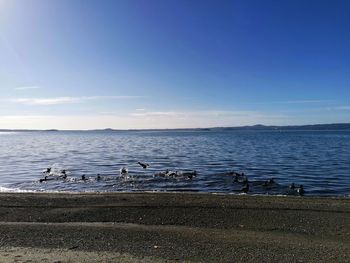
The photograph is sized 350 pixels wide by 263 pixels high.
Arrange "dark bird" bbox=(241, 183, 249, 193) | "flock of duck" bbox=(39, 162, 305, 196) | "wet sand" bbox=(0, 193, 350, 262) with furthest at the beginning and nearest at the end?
"flock of duck" bbox=(39, 162, 305, 196) → "dark bird" bbox=(241, 183, 249, 193) → "wet sand" bbox=(0, 193, 350, 262)

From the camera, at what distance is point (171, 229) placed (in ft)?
44.1

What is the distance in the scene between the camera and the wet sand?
10.5 meters

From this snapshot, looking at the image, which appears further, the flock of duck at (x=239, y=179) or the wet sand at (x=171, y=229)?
the flock of duck at (x=239, y=179)

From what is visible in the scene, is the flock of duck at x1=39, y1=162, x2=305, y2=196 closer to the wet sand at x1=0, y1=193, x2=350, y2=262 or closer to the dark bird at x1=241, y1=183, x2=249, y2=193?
the dark bird at x1=241, y1=183, x2=249, y2=193

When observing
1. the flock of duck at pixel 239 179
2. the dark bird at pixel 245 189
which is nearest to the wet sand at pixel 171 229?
the dark bird at pixel 245 189

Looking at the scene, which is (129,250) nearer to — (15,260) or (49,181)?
(15,260)

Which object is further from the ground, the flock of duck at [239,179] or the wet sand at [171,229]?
the wet sand at [171,229]

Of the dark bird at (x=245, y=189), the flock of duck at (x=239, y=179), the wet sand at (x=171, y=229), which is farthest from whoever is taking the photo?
the flock of duck at (x=239, y=179)

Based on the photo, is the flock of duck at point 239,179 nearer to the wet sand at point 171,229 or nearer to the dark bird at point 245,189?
the dark bird at point 245,189

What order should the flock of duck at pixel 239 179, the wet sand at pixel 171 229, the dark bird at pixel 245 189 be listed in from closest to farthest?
the wet sand at pixel 171 229, the dark bird at pixel 245 189, the flock of duck at pixel 239 179

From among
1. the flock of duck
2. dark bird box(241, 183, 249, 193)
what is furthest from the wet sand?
the flock of duck

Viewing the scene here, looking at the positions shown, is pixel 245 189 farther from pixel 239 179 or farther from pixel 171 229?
pixel 171 229

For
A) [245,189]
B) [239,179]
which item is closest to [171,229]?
[245,189]

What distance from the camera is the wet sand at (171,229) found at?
414 inches
